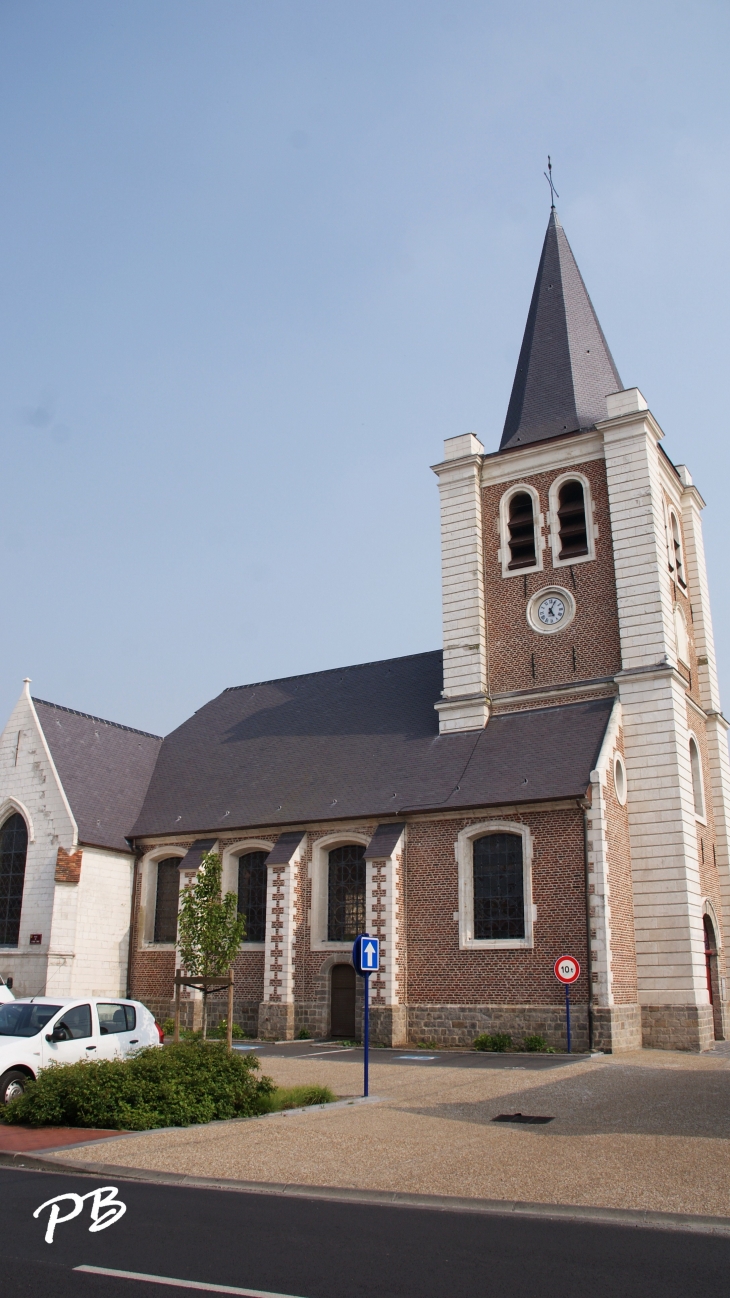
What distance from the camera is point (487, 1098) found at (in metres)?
13.2

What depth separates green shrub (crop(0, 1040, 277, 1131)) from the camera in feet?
36.1

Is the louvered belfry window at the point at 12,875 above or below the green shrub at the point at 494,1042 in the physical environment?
above

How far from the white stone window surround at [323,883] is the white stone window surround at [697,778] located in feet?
27.5

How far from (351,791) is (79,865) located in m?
7.34

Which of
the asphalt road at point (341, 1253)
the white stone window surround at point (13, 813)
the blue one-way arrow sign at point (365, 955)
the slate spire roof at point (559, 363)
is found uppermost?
the slate spire roof at point (559, 363)

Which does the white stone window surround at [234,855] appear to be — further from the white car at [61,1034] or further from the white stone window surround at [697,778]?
the white car at [61,1034]

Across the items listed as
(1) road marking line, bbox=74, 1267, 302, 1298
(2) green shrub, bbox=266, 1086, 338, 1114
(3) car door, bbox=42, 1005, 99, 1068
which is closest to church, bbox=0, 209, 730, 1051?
(2) green shrub, bbox=266, 1086, 338, 1114

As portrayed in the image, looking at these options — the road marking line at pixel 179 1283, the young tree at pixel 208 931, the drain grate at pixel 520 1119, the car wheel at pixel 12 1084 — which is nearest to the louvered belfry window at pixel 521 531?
the young tree at pixel 208 931

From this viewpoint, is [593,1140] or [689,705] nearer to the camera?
[593,1140]

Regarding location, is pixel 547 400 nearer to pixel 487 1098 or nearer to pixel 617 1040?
pixel 617 1040

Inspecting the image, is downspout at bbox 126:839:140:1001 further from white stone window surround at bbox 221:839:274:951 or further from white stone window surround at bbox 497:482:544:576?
white stone window surround at bbox 497:482:544:576

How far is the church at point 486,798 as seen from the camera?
70.8 feet

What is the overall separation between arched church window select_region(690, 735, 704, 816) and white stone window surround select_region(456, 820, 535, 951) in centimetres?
592

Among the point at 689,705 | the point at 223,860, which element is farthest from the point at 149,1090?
the point at 689,705
